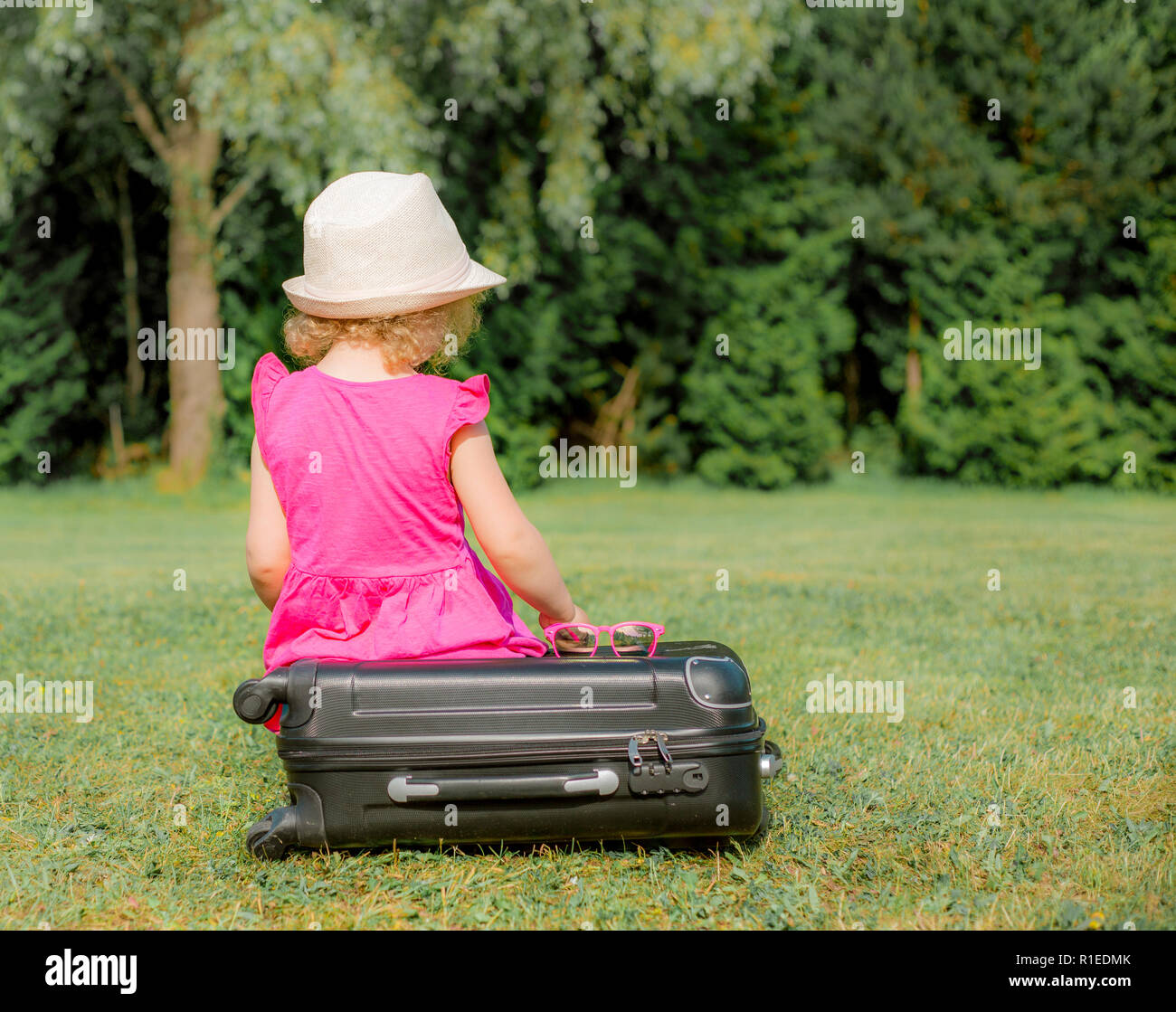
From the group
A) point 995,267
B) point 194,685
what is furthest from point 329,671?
point 995,267

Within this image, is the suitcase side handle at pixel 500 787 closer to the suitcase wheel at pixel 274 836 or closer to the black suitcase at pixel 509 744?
the black suitcase at pixel 509 744

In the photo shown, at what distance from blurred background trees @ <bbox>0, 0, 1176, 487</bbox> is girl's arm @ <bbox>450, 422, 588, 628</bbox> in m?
9.26

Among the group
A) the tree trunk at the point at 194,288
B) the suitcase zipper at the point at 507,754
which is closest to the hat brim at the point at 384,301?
the suitcase zipper at the point at 507,754

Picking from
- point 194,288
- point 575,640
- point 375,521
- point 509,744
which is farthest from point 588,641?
point 194,288

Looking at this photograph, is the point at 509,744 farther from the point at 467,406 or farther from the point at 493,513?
the point at 467,406

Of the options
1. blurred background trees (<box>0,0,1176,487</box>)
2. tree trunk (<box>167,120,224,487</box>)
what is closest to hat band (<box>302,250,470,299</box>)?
blurred background trees (<box>0,0,1176,487</box>)

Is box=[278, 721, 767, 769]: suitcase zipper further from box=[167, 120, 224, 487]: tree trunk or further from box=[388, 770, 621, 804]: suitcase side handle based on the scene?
box=[167, 120, 224, 487]: tree trunk

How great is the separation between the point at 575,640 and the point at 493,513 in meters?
0.41

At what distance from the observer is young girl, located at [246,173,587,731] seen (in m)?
2.58

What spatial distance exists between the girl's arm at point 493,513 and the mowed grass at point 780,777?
0.66 meters

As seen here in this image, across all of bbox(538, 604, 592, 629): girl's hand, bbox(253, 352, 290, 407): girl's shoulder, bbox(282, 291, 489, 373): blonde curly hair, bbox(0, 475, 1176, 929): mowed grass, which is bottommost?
bbox(0, 475, 1176, 929): mowed grass
